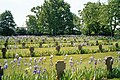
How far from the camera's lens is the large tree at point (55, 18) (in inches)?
3031

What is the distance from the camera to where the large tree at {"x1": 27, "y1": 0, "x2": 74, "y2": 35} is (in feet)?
253

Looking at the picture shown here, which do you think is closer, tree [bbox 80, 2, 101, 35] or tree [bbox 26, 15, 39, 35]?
tree [bbox 80, 2, 101, 35]

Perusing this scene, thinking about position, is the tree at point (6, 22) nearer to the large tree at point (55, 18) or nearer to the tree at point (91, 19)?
the large tree at point (55, 18)

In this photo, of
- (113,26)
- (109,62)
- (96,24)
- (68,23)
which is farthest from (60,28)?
(109,62)

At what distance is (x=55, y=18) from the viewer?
254 ft

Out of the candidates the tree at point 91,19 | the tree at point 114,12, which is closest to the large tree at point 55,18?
the tree at point 91,19

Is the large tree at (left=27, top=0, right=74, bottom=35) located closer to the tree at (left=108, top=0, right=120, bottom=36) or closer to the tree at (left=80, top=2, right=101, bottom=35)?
the tree at (left=80, top=2, right=101, bottom=35)

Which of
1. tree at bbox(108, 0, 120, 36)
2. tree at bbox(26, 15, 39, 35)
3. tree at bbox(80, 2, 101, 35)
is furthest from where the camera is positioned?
tree at bbox(26, 15, 39, 35)

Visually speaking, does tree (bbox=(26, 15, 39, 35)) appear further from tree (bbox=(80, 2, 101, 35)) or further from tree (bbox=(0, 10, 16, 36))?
tree (bbox=(80, 2, 101, 35))

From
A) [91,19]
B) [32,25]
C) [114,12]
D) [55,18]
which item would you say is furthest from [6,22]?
[114,12]

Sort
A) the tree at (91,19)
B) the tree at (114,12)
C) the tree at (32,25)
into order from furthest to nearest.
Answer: the tree at (32,25) < the tree at (91,19) < the tree at (114,12)

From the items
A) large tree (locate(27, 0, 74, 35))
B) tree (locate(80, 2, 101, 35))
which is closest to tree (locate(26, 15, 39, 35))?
large tree (locate(27, 0, 74, 35))

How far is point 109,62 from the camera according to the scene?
13.2m

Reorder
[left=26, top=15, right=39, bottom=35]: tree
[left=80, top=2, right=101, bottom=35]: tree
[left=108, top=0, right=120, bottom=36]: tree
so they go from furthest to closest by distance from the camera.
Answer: [left=26, top=15, right=39, bottom=35]: tree → [left=80, top=2, right=101, bottom=35]: tree → [left=108, top=0, right=120, bottom=36]: tree
